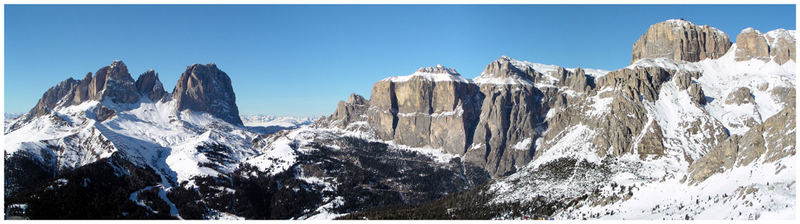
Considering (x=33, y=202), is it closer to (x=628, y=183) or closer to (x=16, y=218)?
(x=16, y=218)

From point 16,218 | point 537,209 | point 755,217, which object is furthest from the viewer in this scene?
point 537,209

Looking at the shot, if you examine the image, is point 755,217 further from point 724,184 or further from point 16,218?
point 16,218

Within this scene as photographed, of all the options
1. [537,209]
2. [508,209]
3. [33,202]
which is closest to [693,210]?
[537,209]

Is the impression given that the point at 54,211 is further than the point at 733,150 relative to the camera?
Yes

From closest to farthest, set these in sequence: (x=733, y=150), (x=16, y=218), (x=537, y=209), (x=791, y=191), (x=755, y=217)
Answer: (x=755, y=217) → (x=791, y=191) → (x=733, y=150) → (x=16, y=218) → (x=537, y=209)

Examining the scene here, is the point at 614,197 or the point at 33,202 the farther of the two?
the point at 33,202

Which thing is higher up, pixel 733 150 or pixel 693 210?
pixel 733 150

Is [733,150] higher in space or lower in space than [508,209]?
higher

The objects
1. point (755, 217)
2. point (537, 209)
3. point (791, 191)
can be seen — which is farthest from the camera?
point (537, 209)

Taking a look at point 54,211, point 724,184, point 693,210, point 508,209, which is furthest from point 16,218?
point 724,184
